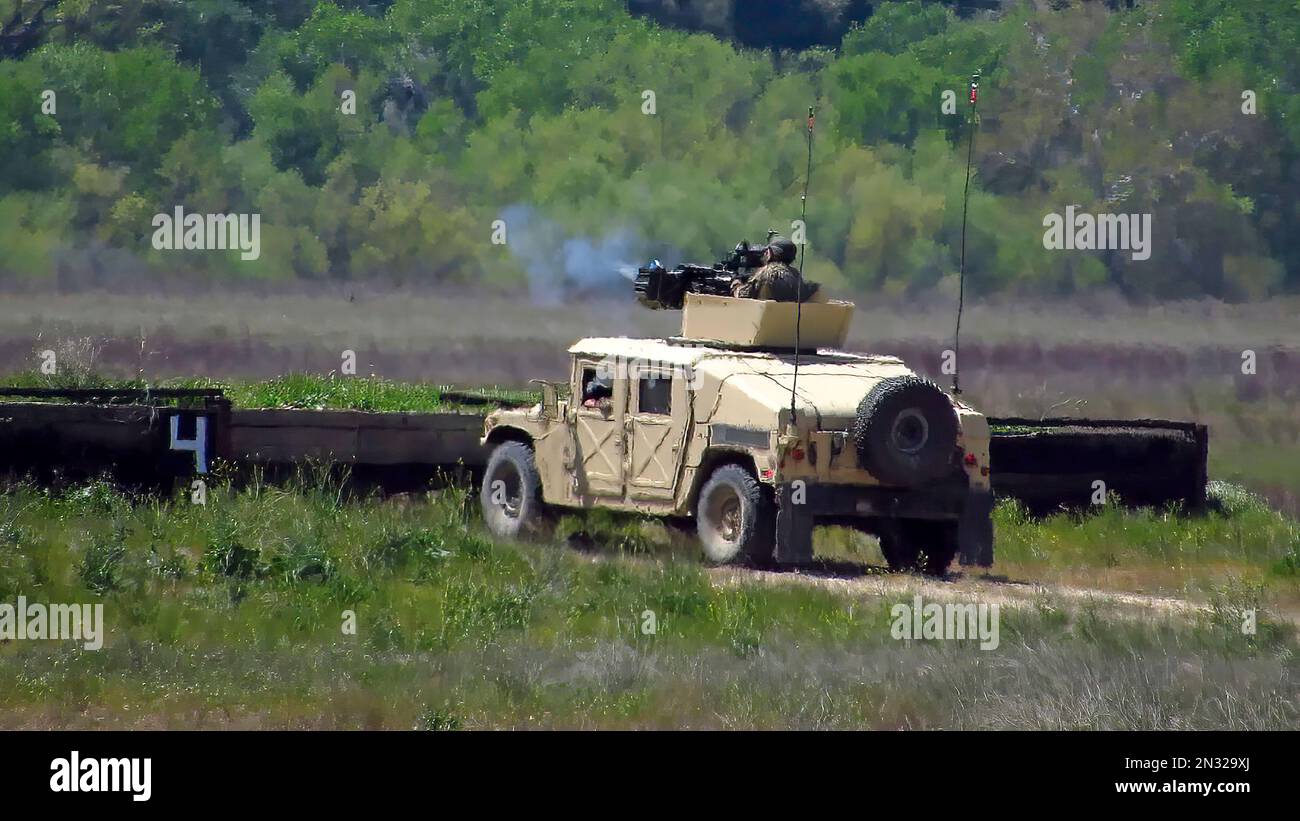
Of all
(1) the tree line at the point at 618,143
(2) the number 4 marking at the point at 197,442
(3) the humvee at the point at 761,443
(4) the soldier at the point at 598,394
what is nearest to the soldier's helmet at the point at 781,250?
(3) the humvee at the point at 761,443

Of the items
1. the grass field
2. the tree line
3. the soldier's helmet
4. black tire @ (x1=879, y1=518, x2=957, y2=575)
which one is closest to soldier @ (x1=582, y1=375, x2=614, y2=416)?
Result: the grass field

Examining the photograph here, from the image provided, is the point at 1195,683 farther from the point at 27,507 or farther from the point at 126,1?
the point at 126,1

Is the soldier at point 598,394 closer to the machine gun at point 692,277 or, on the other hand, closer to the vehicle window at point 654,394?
the vehicle window at point 654,394

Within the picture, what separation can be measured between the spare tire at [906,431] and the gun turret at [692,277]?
251 cm

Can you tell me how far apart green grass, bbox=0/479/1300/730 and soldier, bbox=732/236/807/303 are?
2.29m

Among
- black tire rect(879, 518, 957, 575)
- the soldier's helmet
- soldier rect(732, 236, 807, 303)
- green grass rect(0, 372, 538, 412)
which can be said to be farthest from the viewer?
green grass rect(0, 372, 538, 412)

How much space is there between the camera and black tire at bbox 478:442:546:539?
701 inches

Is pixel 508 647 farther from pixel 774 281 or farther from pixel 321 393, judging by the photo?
pixel 321 393

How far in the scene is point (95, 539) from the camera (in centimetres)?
1477

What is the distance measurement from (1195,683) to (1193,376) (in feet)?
63.2

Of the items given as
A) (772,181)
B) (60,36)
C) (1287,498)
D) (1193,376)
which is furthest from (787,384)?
(60,36)

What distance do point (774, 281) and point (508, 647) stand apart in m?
5.81

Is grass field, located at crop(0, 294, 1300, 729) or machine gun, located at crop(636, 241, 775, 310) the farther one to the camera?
machine gun, located at crop(636, 241, 775, 310)

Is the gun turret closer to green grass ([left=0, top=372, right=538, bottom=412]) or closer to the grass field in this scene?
the grass field
